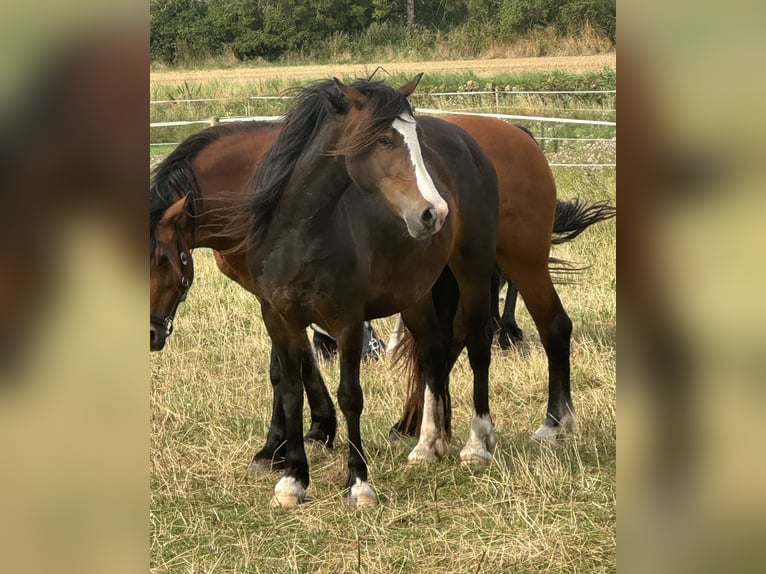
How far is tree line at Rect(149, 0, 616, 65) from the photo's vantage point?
20.6m

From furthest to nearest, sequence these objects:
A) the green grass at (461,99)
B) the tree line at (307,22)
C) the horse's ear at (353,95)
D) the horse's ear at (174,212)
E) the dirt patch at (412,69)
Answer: the tree line at (307,22) → the dirt patch at (412,69) → the green grass at (461,99) → the horse's ear at (174,212) → the horse's ear at (353,95)

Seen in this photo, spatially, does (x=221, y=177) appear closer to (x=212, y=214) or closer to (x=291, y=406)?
(x=212, y=214)

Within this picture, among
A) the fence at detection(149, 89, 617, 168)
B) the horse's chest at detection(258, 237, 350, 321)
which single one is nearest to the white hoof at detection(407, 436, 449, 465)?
the horse's chest at detection(258, 237, 350, 321)

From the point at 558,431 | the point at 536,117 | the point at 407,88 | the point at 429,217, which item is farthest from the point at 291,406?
the point at 536,117

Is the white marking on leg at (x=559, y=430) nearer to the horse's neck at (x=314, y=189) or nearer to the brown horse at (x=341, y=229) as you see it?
the brown horse at (x=341, y=229)

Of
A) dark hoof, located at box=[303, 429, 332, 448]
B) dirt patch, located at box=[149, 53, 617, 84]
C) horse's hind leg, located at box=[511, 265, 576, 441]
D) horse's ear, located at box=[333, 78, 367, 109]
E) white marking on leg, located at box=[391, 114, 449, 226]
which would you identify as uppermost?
horse's ear, located at box=[333, 78, 367, 109]

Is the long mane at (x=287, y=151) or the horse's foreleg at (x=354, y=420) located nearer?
the long mane at (x=287, y=151)

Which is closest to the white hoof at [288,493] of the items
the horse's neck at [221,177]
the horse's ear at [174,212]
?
the horse's neck at [221,177]

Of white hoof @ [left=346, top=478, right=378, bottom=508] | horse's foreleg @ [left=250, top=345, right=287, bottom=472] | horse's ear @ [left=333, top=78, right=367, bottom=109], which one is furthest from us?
horse's foreleg @ [left=250, top=345, right=287, bottom=472]

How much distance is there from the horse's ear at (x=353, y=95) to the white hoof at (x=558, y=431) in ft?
7.34

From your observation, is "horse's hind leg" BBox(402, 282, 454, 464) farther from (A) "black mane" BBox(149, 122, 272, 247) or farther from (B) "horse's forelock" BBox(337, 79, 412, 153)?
(B) "horse's forelock" BBox(337, 79, 412, 153)

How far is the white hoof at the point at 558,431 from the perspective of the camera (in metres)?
5.14

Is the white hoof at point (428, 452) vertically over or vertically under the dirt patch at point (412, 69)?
under
